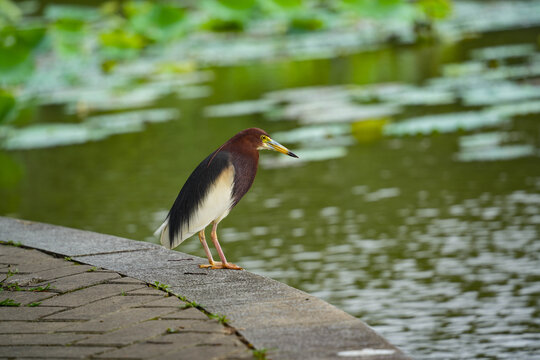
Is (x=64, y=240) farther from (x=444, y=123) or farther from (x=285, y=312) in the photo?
(x=444, y=123)

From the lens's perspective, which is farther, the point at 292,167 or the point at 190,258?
the point at 292,167

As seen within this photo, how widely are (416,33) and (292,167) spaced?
26.3ft

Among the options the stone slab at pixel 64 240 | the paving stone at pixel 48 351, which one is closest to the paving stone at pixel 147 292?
the paving stone at pixel 48 351

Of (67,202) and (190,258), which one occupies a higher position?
(190,258)

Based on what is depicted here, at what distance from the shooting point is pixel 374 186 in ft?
26.0

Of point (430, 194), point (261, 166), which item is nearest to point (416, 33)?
point (261, 166)

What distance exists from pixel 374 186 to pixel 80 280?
13.7ft

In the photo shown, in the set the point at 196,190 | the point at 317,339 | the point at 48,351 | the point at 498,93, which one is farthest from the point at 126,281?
the point at 498,93

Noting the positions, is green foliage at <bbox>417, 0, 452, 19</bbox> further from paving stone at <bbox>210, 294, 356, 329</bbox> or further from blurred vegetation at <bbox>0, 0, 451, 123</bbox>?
paving stone at <bbox>210, 294, 356, 329</bbox>

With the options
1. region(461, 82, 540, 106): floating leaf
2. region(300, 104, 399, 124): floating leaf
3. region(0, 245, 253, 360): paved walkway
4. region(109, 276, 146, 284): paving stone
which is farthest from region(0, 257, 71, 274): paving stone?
region(461, 82, 540, 106): floating leaf

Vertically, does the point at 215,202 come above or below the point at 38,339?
above

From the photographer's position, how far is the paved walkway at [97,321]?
325cm

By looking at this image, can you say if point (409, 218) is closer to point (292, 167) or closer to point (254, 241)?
point (254, 241)

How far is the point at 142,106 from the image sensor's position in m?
12.6
